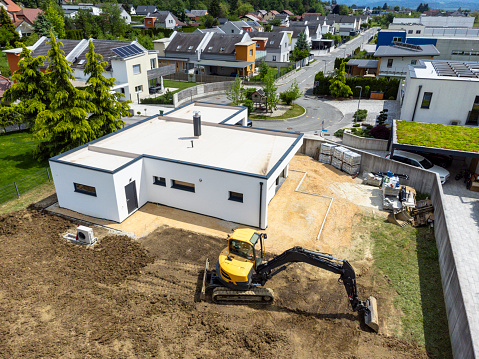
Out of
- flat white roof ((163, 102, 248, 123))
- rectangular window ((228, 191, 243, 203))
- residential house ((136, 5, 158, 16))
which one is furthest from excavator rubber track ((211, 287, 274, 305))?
residential house ((136, 5, 158, 16))

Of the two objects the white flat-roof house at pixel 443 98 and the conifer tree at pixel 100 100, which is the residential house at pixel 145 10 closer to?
the conifer tree at pixel 100 100

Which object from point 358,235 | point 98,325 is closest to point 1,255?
point 98,325

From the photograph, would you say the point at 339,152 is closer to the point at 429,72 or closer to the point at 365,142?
the point at 365,142

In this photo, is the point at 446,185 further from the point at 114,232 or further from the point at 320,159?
the point at 114,232

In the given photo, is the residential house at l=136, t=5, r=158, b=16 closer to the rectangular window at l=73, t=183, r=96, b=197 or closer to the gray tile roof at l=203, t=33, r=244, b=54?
the gray tile roof at l=203, t=33, r=244, b=54

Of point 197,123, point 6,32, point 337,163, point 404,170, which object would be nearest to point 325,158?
point 337,163

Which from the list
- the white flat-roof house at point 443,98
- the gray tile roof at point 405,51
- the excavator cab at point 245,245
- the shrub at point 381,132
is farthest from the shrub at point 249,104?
the excavator cab at point 245,245
